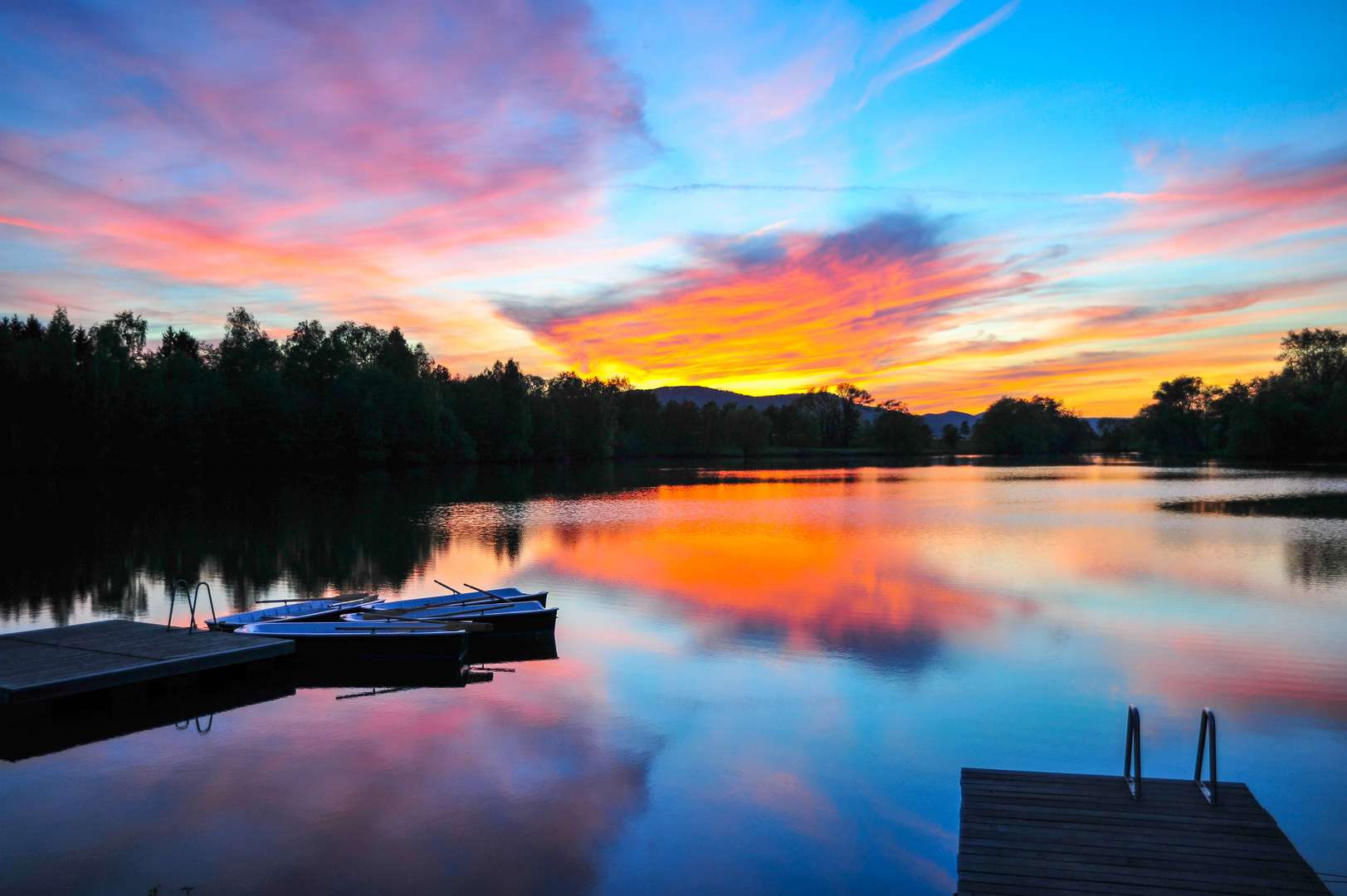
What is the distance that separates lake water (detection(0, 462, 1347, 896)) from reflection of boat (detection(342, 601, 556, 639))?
2.09 feet

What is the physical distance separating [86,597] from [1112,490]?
5261 cm

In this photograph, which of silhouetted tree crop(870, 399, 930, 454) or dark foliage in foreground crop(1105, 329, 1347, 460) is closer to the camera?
dark foliage in foreground crop(1105, 329, 1347, 460)

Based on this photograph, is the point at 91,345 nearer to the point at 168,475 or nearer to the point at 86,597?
the point at 168,475

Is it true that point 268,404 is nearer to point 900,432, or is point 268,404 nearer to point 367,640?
point 367,640

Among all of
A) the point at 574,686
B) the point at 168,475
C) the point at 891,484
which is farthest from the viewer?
the point at 168,475

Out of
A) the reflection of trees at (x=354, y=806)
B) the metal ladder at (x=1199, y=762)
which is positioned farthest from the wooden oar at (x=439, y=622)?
the metal ladder at (x=1199, y=762)

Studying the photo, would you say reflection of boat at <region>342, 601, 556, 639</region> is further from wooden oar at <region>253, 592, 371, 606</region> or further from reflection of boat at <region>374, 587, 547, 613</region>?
wooden oar at <region>253, 592, 371, 606</region>

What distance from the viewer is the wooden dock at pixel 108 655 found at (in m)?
9.79

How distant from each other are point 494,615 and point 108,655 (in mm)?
5579

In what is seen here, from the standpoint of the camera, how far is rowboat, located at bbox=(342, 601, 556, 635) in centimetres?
1381

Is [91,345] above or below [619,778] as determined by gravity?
above

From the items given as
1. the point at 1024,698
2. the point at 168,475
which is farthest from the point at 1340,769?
the point at 168,475

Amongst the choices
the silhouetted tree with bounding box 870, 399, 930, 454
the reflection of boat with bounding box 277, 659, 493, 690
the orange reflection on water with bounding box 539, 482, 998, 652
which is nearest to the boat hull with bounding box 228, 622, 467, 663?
the reflection of boat with bounding box 277, 659, 493, 690

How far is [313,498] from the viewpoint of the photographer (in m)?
44.5
